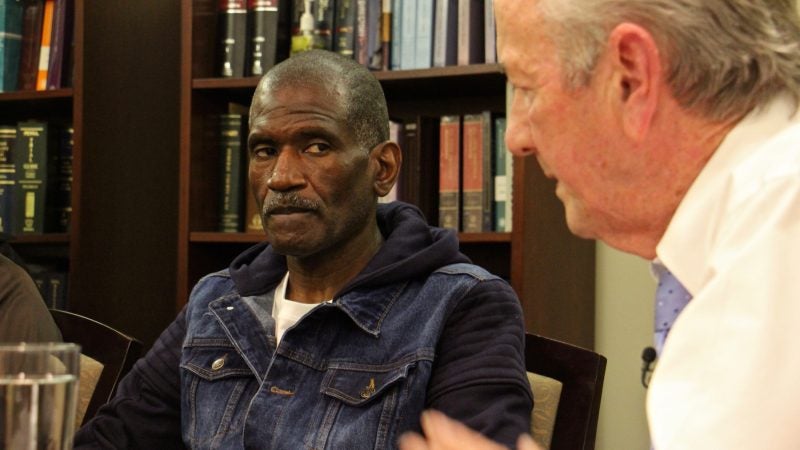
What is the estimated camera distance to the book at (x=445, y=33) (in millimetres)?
2338

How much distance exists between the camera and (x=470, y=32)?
7.62 feet

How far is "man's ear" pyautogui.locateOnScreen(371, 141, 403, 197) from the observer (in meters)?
1.79

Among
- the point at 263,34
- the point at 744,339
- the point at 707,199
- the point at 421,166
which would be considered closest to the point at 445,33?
the point at 421,166

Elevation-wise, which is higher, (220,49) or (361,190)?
(220,49)

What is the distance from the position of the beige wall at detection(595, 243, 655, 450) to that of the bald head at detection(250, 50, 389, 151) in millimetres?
945

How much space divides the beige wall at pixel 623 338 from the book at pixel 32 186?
145 cm

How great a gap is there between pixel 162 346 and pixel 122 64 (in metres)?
1.20

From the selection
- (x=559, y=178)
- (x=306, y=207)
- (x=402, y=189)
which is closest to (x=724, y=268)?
(x=559, y=178)

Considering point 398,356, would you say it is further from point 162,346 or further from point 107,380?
point 107,380

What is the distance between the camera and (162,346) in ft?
5.82

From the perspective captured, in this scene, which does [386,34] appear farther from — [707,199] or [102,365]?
[707,199]

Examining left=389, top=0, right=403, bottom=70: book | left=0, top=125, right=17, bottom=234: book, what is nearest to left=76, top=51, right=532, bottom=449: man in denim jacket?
left=389, top=0, right=403, bottom=70: book

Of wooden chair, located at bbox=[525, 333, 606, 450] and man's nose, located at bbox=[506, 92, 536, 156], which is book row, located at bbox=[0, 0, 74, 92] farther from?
man's nose, located at bbox=[506, 92, 536, 156]

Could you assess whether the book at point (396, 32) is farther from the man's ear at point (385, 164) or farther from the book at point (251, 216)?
the man's ear at point (385, 164)
